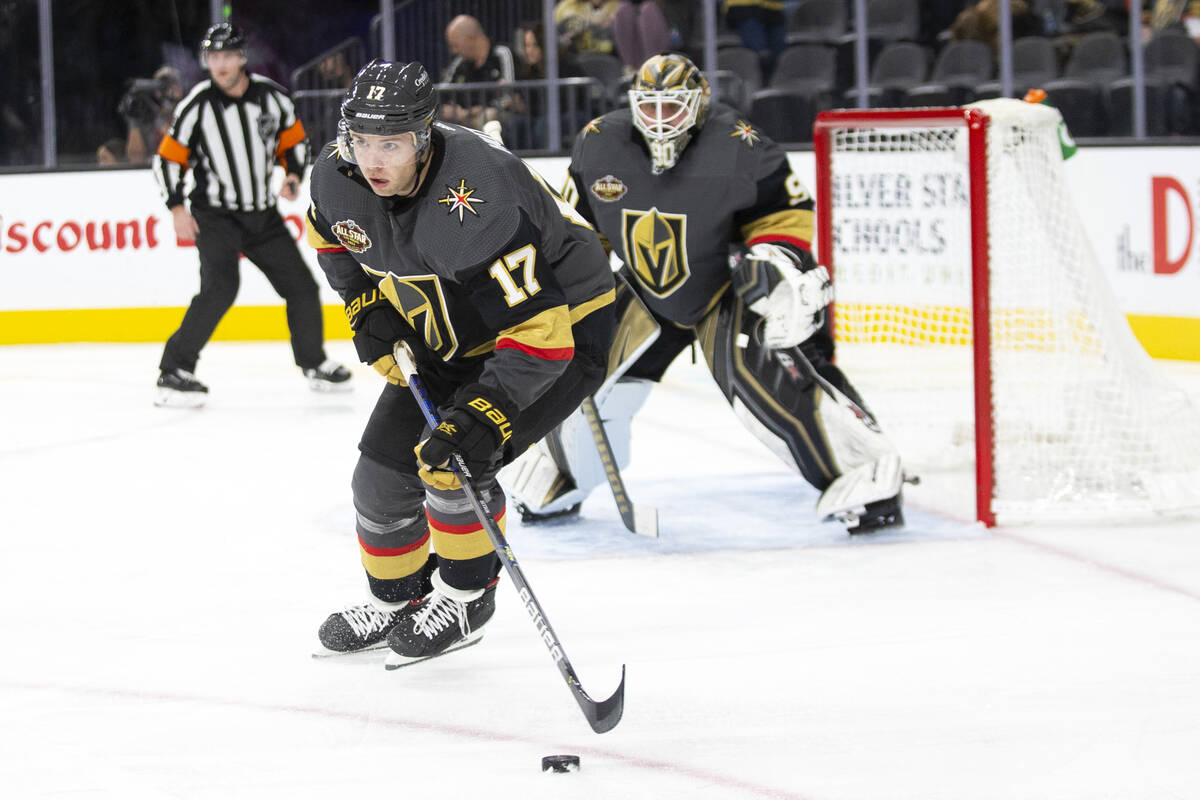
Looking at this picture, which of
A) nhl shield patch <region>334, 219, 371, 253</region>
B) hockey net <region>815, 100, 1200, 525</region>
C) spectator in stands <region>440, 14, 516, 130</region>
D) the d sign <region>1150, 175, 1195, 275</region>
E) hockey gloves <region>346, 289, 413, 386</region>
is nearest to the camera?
nhl shield patch <region>334, 219, 371, 253</region>

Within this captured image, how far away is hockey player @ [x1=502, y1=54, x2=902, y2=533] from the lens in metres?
3.22

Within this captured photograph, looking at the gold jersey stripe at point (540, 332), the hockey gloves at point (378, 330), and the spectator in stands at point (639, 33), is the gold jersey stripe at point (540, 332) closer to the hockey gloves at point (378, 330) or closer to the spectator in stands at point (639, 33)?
the hockey gloves at point (378, 330)

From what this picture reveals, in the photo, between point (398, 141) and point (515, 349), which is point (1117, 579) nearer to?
point (515, 349)

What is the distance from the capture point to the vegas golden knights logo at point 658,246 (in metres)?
3.28

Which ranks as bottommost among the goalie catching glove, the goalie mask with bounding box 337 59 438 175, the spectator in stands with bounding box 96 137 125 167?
Answer: the goalie catching glove

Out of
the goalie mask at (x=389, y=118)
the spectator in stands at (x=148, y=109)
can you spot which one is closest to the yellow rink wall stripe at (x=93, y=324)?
the spectator in stands at (x=148, y=109)

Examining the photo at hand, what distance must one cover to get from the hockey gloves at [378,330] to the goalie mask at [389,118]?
32cm

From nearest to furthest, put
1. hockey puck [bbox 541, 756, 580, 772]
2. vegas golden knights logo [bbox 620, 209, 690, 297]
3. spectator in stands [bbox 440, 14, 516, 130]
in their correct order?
hockey puck [bbox 541, 756, 580, 772] < vegas golden knights logo [bbox 620, 209, 690, 297] < spectator in stands [bbox 440, 14, 516, 130]

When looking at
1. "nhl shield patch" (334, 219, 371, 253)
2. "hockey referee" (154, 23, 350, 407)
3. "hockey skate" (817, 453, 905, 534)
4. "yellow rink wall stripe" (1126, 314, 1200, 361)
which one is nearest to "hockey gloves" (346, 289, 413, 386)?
"nhl shield patch" (334, 219, 371, 253)

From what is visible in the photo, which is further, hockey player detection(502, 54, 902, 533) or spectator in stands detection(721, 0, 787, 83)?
spectator in stands detection(721, 0, 787, 83)

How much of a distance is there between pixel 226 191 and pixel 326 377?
28.1 inches

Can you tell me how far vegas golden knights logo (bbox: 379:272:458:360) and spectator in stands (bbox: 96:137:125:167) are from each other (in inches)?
197

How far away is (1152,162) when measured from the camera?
564 centimetres

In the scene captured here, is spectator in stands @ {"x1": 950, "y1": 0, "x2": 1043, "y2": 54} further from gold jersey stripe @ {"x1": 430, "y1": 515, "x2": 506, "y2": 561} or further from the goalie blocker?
gold jersey stripe @ {"x1": 430, "y1": 515, "x2": 506, "y2": 561}
